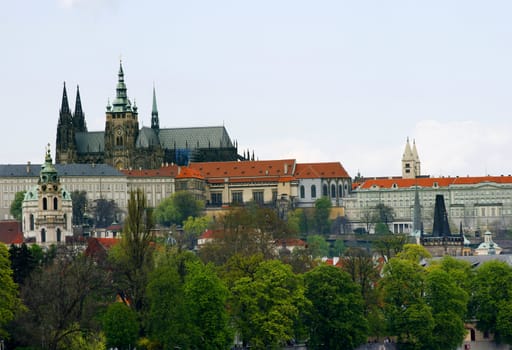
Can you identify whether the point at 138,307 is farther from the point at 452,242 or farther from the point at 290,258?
the point at 452,242

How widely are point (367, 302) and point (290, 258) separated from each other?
24151 millimetres

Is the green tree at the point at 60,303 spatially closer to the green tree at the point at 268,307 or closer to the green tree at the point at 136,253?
the green tree at the point at 136,253

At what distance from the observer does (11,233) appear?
5940 inches

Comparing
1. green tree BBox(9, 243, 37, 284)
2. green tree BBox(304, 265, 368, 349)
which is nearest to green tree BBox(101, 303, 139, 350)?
green tree BBox(9, 243, 37, 284)

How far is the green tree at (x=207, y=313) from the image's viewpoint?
86.8 m

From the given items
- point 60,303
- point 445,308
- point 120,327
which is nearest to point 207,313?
point 120,327

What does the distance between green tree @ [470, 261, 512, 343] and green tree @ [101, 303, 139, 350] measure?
69.3 feet

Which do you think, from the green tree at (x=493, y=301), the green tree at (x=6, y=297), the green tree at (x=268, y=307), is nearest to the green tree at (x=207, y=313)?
the green tree at (x=268, y=307)

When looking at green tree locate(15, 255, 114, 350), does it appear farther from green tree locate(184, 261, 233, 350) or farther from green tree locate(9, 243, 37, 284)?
green tree locate(184, 261, 233, 350)

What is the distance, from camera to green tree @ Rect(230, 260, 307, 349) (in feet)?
296

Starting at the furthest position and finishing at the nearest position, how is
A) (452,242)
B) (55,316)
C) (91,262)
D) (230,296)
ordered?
(452,242), (91,262), (230,296), (55,316)

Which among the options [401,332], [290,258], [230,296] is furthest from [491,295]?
[290,258]

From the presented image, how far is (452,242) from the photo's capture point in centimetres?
16600

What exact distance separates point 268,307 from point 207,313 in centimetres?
509
